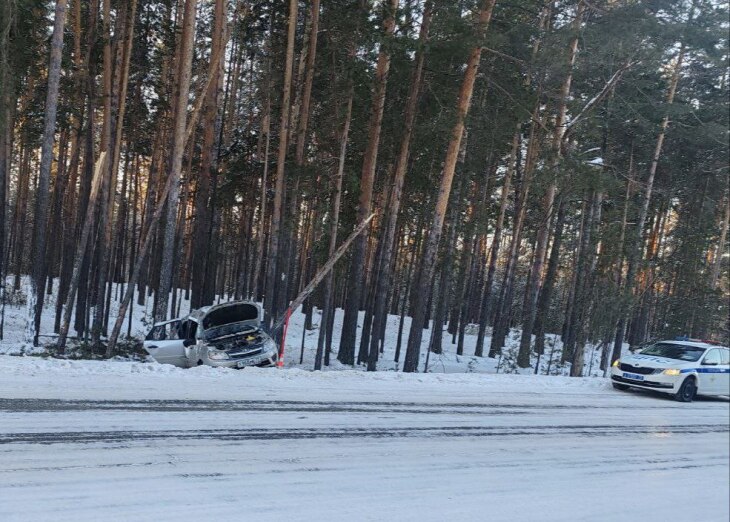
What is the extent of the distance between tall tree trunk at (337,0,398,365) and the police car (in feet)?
26.2

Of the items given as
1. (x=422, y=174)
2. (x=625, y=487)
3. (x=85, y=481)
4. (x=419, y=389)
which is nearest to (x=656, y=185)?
(x=422, y=174)

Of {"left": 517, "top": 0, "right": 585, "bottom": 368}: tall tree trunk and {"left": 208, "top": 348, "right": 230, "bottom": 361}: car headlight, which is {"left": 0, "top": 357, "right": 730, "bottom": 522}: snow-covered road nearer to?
{"left": 208, "top": 348, "right": 230, "bottom": 361}: car headlight

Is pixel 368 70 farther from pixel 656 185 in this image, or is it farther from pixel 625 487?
pixel 656 185

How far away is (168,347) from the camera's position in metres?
12.0

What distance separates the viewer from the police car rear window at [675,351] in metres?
12.9

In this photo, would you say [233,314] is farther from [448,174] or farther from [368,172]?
[448,174]

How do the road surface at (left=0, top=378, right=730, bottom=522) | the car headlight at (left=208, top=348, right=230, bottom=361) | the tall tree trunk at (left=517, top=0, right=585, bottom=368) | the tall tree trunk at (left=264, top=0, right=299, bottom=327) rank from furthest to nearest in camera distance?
the tall tree trunk at (left=264, top=0, right=299, bottom=327)
the tall tree trunk at (left=517, top=0, right=585, bottom=368)
the car headlight at (left=208, top=348, right=230, bottom=361)
the road surface at (left=0, top=378, right=730, bottom=522)

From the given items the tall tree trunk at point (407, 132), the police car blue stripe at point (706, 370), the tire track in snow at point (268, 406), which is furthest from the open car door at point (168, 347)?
the police car blue stripe at point (706, 370)

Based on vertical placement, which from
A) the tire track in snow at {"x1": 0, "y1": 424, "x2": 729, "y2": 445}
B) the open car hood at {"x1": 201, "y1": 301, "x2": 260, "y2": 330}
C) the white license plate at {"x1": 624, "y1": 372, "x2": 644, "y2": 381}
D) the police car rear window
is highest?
the police car rear window

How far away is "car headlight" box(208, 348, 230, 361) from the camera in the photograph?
11484mm

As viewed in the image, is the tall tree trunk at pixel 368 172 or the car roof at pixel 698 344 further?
the tall tree trunk at pixel 368 172

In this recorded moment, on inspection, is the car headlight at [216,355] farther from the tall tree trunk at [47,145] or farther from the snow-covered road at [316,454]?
the tall tree trunk at [47,145]

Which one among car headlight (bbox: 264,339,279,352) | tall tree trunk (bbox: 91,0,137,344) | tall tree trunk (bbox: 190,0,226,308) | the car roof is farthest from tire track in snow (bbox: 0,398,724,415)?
tall tree trunk (bbox: 190,0,226,308)

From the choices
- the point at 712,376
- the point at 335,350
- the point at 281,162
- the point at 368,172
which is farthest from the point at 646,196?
the point at 281,162
